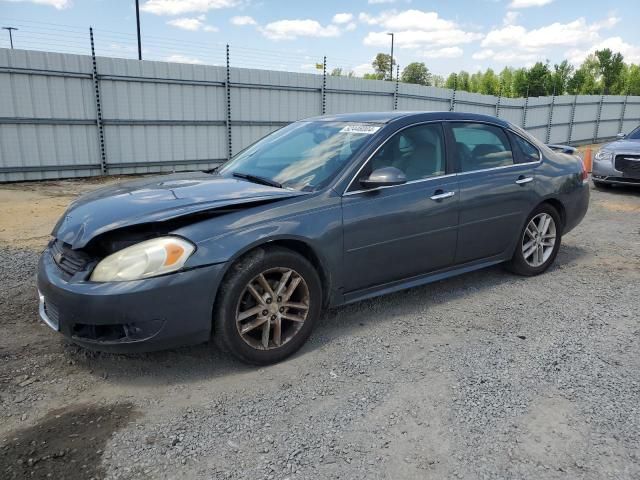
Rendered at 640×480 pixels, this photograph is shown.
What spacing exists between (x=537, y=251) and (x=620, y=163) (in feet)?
21.4

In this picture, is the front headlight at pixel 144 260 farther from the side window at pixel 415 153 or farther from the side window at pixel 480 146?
the side window at pixel 480 146

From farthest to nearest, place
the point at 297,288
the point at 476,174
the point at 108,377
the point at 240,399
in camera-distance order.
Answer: the point at 476,174, the point at 297,288, the point at 108,377, the point at 240,399

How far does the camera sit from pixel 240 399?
114 inches

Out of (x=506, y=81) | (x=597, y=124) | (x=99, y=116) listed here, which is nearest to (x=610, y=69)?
(x=506, y=81)

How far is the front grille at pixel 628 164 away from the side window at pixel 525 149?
6.33 metres

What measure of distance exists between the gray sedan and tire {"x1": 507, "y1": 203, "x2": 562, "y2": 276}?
0.02 metres

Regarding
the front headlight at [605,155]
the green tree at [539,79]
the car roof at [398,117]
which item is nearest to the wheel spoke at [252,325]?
the car roof at [398,117]

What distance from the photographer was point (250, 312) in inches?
124

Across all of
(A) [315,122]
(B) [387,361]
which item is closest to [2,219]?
(A) [315,122]

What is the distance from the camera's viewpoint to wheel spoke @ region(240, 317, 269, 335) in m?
3.14

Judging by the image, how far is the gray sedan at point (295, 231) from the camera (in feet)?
9.43

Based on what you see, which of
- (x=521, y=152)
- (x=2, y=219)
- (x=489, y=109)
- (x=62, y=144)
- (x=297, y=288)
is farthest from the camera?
(x=489, y=109)

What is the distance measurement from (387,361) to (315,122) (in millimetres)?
2207

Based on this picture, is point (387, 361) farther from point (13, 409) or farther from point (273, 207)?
point (13, 409)
